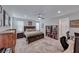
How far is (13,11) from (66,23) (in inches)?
86.4

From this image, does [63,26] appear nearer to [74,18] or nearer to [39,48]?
[74,18]

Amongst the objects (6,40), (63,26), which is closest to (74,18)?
(63,26)

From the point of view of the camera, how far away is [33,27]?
3881 mm

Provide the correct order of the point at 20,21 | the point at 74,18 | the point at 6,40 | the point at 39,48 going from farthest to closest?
the point at 39,48 < the point at 20,21 < the point at 74,18 < the point at 6,40

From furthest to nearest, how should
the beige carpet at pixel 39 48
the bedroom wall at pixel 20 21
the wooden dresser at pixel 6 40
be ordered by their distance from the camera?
the beige carpet at pixel 39 48 < the bedroom wall at pixel 20 21 < the wooden dresser at pixel 6 40

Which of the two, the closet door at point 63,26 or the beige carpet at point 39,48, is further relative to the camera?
the beige carpet at point 39,48

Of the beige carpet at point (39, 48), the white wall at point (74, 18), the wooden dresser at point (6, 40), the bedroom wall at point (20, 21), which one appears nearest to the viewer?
the wooden dresser at point (6, 40)

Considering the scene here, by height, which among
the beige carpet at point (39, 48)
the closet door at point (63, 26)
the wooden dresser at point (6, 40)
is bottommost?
the beige carpet at point (39, 48)

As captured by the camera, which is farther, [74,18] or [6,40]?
[74,18]

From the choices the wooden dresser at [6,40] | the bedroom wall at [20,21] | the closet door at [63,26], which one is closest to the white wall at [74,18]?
the closet door at [63,26]

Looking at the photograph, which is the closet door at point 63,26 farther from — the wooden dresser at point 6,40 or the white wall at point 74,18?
the wooden dresser at point 6,40
